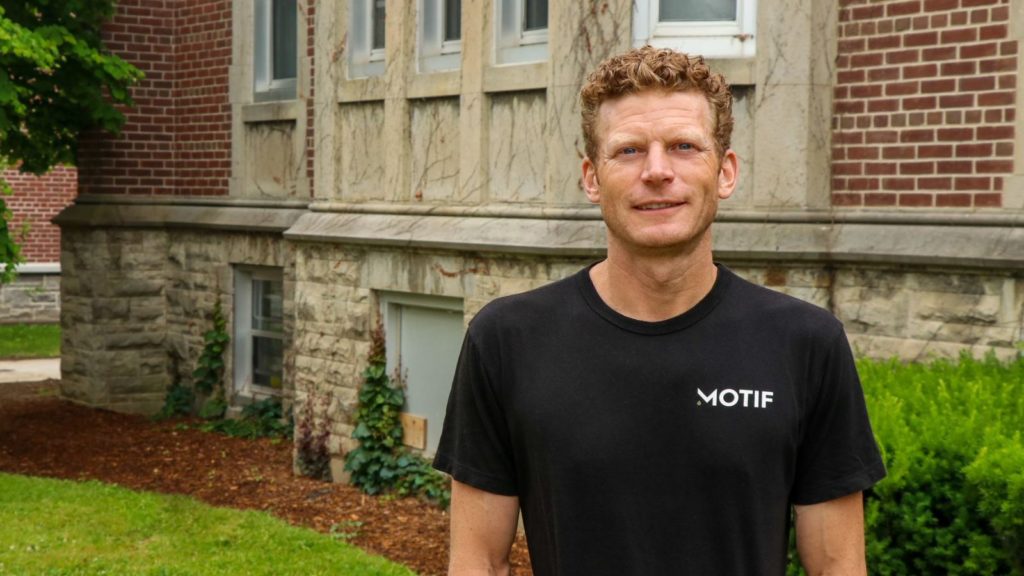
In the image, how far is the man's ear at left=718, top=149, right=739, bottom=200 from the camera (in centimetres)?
257

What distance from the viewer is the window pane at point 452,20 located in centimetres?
941

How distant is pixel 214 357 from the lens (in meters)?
13.1

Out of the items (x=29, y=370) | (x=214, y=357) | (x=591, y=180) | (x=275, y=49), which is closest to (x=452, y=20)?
(x=275, y=49)

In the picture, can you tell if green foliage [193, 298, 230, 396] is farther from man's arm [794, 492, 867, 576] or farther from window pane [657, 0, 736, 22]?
man's arm [794, 492, 867, 576]

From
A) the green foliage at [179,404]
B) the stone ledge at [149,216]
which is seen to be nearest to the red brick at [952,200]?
the stone ledge at [149,216]

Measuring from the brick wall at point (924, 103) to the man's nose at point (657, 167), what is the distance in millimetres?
5128

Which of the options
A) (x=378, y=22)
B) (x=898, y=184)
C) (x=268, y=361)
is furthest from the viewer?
(x=268, y=361)

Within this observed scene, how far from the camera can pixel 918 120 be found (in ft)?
24.6

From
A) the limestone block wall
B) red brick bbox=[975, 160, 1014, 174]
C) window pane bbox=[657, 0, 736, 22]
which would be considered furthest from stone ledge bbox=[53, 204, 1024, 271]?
the limestone block wall

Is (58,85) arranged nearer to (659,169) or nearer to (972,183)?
(972,183)

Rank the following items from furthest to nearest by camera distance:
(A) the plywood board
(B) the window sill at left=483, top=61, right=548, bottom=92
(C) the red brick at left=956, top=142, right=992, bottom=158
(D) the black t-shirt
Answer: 1. (A) the plywood board
2. (B) the window sill at left=483, top=61, right=548, bottom=92
3. (C) the red brick at left=956, top=142, right=992, bottom=158
4. (D) the black t-shirt

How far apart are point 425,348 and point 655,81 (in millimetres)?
7342

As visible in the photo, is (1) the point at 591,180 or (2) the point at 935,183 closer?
(1) the point at 591,180

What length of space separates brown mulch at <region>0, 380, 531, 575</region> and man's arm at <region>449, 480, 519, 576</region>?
501cm
